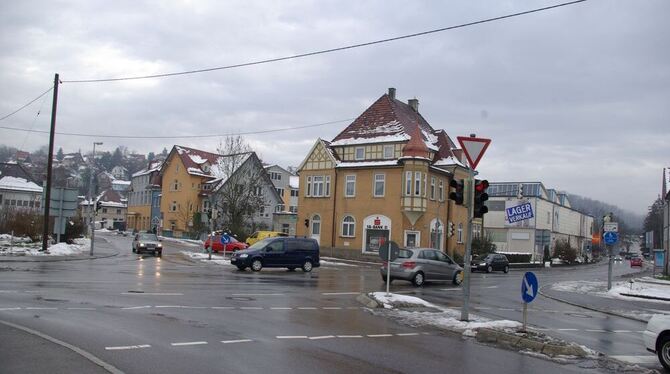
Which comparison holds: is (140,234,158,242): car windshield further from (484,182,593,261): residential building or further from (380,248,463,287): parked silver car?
(484,182,593,261): residential building

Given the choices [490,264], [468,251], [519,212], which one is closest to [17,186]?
[490,264]

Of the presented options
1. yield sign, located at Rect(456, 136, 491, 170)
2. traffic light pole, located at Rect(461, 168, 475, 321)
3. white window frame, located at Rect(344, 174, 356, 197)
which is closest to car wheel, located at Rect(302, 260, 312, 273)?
traffic light pole, located at Rect(461, 168, 475, 321)

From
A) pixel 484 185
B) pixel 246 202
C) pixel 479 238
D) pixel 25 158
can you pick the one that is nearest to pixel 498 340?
pixel 484 185

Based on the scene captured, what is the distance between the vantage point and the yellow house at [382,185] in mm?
49875

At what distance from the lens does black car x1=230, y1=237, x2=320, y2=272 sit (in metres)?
29.3

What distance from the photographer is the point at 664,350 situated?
10.2 m

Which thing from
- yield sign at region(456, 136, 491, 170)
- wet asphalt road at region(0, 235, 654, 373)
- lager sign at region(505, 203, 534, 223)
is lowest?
wet asphalt road at region(0, 235, 654, 373)

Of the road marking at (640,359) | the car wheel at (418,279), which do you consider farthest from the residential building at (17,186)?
the road marking at (640,359)

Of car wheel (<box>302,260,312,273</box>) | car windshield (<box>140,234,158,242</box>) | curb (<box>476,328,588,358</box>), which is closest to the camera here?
curb (<box>476,328,588,358</box>)

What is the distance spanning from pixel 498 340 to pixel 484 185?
3.81 meters

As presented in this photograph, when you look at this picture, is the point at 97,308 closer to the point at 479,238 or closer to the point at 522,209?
the point at 522,209

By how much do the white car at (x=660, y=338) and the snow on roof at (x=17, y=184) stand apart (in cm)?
9597

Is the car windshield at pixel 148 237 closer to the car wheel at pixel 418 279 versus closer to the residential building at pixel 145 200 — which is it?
the car wheel at pixel 418 279

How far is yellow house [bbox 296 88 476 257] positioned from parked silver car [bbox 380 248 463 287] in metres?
20.8
